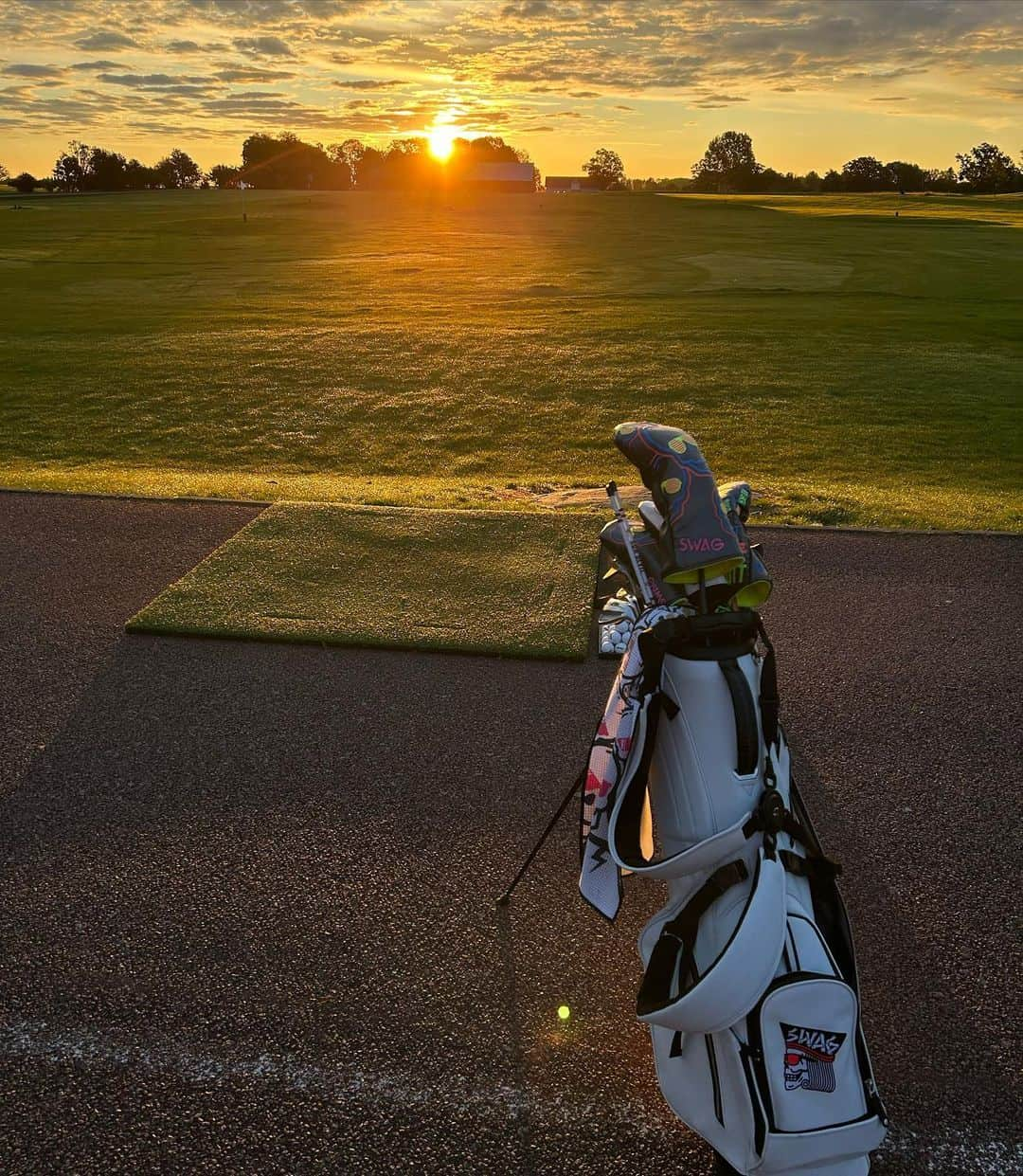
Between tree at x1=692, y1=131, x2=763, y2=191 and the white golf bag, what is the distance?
388 ft

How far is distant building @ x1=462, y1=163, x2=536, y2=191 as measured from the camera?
107375mm

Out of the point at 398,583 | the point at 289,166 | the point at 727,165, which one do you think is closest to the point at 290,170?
the point at 289,166

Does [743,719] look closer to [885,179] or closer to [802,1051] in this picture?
[802,1051]

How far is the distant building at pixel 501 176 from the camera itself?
107 m

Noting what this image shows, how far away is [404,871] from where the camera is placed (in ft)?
15.3

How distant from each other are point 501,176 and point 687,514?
119 meters

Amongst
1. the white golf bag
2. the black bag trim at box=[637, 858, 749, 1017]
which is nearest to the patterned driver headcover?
the white golf bag

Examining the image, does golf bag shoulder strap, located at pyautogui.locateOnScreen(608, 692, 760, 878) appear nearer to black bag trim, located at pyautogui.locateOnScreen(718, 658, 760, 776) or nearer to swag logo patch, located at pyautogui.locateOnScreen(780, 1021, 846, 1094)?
black bag trim, located at pyautogui.locateOnScreen(718, 658, 760, 776)

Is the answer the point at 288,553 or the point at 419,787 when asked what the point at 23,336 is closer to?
the point at 288,553

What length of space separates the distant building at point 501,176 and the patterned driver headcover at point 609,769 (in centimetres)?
10868

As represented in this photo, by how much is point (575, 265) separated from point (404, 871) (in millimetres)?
36789

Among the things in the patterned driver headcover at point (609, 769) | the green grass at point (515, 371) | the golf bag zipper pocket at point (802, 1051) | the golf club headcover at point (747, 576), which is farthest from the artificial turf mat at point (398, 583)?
the golf bag zipper pocket at point (802, 1051)

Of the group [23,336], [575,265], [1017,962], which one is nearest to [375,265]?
[575,265]

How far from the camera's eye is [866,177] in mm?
100688
